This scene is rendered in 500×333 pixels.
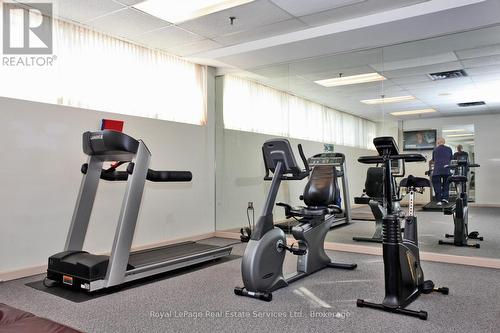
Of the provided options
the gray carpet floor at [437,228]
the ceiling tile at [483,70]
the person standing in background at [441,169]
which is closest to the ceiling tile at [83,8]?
the gray carpet floor at [437,228]

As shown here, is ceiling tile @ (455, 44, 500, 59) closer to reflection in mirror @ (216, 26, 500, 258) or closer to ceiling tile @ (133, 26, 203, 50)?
reflection in mirror @ (216, 26, 500, 258)

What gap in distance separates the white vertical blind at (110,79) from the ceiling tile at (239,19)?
1.06m

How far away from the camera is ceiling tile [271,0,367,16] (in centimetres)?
391

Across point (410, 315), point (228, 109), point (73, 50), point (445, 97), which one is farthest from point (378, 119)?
point (73, 50)

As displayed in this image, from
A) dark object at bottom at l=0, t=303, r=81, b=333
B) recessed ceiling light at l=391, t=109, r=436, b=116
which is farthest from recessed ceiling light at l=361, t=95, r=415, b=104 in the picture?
dark object at bottom at l=0, t=303, r=81, b=333

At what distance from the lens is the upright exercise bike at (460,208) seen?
4945 mm

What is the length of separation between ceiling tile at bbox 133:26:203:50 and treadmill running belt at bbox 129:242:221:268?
2.73 meters

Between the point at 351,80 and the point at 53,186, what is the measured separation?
4.46m

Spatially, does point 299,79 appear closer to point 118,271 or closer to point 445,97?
point 445,97

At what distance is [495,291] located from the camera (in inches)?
132

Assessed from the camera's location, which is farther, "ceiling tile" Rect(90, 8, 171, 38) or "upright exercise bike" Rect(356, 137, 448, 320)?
"ceiling tile" Rect(90, 8, 171, 38)

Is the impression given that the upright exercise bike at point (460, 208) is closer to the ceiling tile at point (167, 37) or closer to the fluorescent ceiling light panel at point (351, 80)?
the fluorescent ceiling light panel at point (351, 80)

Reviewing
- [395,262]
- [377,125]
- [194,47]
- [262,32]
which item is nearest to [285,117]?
[377,125]

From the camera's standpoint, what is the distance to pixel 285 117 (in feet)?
20.3
